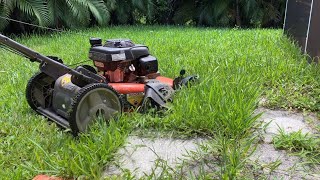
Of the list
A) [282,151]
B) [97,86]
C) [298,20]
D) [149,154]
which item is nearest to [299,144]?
[282,151]

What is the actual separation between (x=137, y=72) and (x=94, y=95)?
802 mm

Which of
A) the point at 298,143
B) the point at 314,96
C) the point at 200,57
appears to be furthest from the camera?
the point at 200,57

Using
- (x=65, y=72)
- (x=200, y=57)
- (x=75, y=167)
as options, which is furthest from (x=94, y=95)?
(x=200, y=57)

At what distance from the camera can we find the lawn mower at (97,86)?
2.88 metres

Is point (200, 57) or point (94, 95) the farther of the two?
point (200, 57)

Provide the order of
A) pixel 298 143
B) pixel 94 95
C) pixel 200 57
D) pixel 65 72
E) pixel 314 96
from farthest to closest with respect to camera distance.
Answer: pixel 200 57
pixel 314 96
pixel 65 72
pixel 94 95
pixel 298 143

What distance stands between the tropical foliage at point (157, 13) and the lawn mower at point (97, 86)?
5.89 m

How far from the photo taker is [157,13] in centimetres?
1467

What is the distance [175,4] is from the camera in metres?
15.1

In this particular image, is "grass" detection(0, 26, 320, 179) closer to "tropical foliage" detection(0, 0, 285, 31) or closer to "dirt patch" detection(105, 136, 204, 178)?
"dirt patch" detection(105, 136, 204, 178)

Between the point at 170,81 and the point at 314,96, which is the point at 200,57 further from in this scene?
the point at 314,96

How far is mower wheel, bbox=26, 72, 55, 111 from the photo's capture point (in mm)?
3488

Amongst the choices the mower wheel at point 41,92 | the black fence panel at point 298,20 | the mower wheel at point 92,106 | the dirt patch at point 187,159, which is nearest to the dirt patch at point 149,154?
the dirt patch at point 187,159

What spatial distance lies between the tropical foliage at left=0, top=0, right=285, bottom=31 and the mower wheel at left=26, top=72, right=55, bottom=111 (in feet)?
18.9
